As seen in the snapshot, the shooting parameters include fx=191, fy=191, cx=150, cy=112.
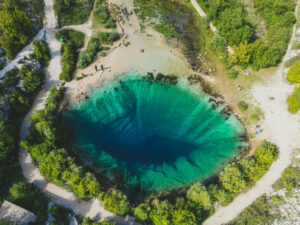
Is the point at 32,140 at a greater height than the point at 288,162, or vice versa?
the point at 32,140

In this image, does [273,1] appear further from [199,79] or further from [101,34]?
[101,34]

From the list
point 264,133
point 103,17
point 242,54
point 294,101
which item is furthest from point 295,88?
point 103,17

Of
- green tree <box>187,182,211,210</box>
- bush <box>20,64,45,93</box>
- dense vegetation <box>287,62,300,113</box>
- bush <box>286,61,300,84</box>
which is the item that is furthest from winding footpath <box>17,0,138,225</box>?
bush <box>286,61,300,84</box>

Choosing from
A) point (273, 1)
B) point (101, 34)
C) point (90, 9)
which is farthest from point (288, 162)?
point (90, 9)

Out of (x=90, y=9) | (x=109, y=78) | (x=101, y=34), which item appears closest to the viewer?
(x=109, y=78)

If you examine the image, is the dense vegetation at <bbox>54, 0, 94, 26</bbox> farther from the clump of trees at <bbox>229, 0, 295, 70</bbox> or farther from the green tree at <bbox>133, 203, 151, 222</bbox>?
the green tree at <bbox>133, 203, 151, 222</bbox>

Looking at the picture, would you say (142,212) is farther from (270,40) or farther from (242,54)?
(270,40)
